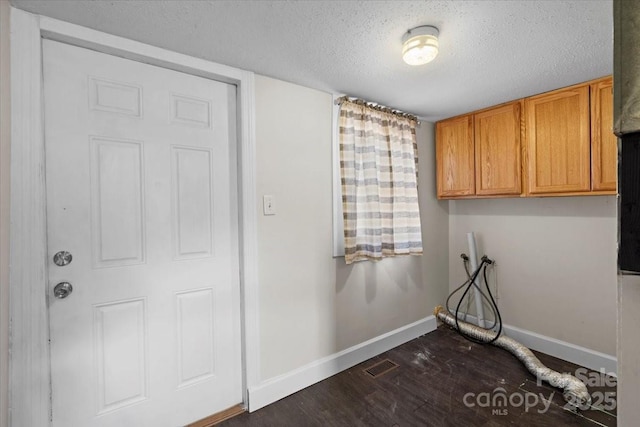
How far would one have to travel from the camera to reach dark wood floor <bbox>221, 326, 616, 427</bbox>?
1768 millimetres

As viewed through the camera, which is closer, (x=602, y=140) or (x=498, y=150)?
(x=602, y=140)

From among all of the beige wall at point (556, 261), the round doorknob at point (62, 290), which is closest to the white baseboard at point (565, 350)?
the beige wall at point (556, 261)

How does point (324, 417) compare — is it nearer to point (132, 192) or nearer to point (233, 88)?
point (132, 192)

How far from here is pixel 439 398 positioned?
1.96 meters

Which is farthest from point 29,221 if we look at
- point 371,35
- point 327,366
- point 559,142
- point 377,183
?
point 559,142

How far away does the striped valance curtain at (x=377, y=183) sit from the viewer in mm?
2295

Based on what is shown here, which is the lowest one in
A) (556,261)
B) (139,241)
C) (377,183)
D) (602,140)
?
(556,261)

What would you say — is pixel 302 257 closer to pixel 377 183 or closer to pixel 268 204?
pixel 268 204

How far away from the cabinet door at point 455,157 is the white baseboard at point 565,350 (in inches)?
53.0

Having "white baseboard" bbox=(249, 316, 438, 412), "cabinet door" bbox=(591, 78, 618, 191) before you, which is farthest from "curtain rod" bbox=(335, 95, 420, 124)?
"white baseboard" bbox=(249, 316, 438, 412)

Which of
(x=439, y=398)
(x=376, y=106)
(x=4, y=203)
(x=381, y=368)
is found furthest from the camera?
(x=376, y=106)

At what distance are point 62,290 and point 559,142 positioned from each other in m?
3.28

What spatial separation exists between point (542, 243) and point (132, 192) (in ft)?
10.3

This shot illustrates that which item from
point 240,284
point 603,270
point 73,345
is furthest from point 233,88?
point 603,270
